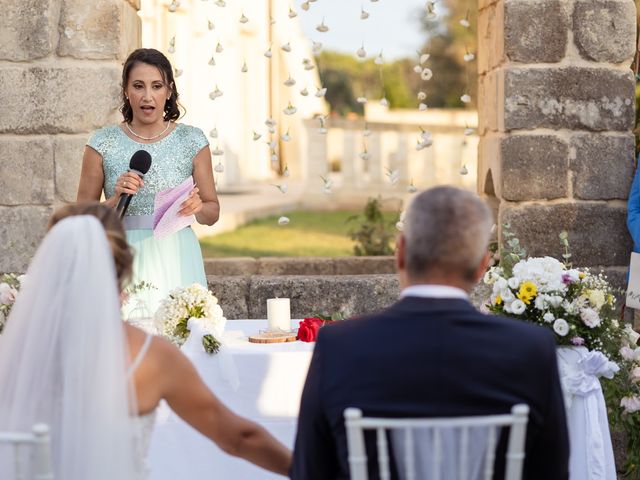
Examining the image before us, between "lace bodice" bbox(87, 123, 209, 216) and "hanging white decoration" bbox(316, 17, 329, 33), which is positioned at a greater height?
"hanging white decoration" bbox(316, 17, 329, 33)

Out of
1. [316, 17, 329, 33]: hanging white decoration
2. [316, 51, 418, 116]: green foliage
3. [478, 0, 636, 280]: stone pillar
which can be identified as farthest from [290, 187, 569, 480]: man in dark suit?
[316, 51, 418, 116]: green foliage

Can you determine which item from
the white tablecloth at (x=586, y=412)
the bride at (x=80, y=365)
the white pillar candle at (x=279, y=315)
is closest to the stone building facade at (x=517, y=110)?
the white tablecloth at (x=586, y=412)

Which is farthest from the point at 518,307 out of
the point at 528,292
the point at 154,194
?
the point at 154,194

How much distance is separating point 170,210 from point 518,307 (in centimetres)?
124

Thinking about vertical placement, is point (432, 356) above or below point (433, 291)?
below

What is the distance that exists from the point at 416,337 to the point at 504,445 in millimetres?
290

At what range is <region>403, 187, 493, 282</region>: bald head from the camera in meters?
2.08

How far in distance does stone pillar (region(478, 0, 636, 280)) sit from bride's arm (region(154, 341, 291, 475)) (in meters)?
2.73

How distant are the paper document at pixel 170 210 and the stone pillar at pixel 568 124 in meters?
1.67

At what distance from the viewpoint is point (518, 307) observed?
3582 mm

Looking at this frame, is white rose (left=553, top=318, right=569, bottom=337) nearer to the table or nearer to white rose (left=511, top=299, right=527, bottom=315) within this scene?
white rose (left=511, top=299, right=527, bottom=315)

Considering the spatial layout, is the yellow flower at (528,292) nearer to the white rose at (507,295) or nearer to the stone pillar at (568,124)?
the white rose at (507,295)

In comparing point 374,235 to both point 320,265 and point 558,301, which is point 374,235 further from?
point 558,301

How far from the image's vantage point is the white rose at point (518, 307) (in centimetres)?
357
